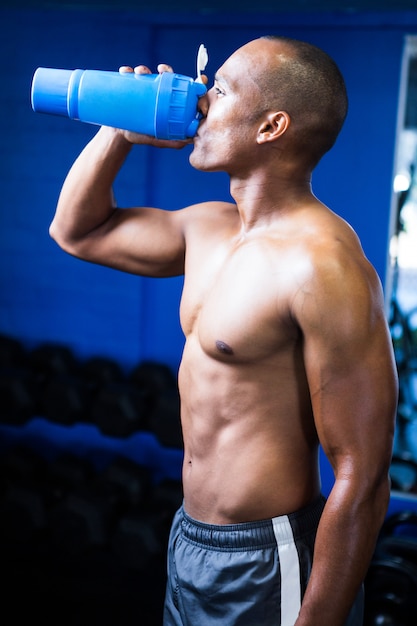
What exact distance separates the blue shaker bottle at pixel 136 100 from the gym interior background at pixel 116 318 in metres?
1.18

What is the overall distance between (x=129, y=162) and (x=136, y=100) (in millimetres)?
1523

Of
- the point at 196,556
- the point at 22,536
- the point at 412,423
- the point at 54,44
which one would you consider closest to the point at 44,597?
the point at 22,536

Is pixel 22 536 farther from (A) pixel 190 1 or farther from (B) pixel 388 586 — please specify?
(A) pixel 190 1

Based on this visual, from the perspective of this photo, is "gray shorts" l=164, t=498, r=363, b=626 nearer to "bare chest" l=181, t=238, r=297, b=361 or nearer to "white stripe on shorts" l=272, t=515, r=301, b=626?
"white stripe on shorts" l=272, t=515, r=301, b=626

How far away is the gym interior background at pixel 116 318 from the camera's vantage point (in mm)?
2436

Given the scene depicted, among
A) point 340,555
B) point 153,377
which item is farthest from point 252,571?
point 153,377

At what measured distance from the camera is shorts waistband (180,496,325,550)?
1.30 metres

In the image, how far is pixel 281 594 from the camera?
1287mm

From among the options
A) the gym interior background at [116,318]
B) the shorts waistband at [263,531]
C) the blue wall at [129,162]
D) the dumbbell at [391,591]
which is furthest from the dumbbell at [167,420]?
the shorts waistband at [263,531]

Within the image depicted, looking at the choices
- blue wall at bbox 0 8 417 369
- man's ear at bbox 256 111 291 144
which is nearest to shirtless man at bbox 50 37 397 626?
man's ear at bbox 256 111 291 144

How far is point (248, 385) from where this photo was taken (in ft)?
4.15

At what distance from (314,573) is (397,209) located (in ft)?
5.38

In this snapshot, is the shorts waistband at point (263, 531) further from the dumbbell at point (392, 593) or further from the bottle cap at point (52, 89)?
the dumbbell at point (392, 593)

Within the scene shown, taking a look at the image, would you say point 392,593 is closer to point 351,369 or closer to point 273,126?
point 351,369
